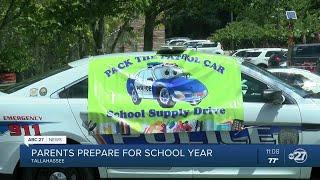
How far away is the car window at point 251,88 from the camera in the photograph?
6496mm

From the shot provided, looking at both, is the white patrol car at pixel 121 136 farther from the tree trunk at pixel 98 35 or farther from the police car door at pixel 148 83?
the tree trunk at pixel 98 35

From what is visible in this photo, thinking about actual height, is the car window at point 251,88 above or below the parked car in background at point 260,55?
above

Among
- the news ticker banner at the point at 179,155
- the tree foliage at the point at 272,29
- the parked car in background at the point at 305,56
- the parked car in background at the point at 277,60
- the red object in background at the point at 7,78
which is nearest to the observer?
the news ticker banner at the point at 179,155

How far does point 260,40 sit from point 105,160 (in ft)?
158

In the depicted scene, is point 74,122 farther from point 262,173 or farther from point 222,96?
point 262,173

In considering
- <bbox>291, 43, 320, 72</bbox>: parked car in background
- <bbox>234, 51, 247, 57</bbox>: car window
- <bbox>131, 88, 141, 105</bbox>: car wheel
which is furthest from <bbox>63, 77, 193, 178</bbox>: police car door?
<bbox>234, 51, 247, 57</bbox>: car window

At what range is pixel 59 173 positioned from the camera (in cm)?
657

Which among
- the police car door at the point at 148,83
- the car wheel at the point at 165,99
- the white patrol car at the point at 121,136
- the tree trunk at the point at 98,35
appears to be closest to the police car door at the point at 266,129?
the white patrol car at the point at 121,136

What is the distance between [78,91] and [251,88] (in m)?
1.86

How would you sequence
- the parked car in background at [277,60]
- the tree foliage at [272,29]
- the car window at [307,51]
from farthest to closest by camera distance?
the tree foliage at [272,29] < the parked car in background at [277,60] < the car window at [307,51]

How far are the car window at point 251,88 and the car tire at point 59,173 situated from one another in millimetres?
1856

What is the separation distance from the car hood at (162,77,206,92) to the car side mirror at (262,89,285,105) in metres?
0.65

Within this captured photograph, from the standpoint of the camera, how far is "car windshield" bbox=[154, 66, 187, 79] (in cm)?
652

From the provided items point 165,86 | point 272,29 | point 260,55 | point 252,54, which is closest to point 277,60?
point 260,55
